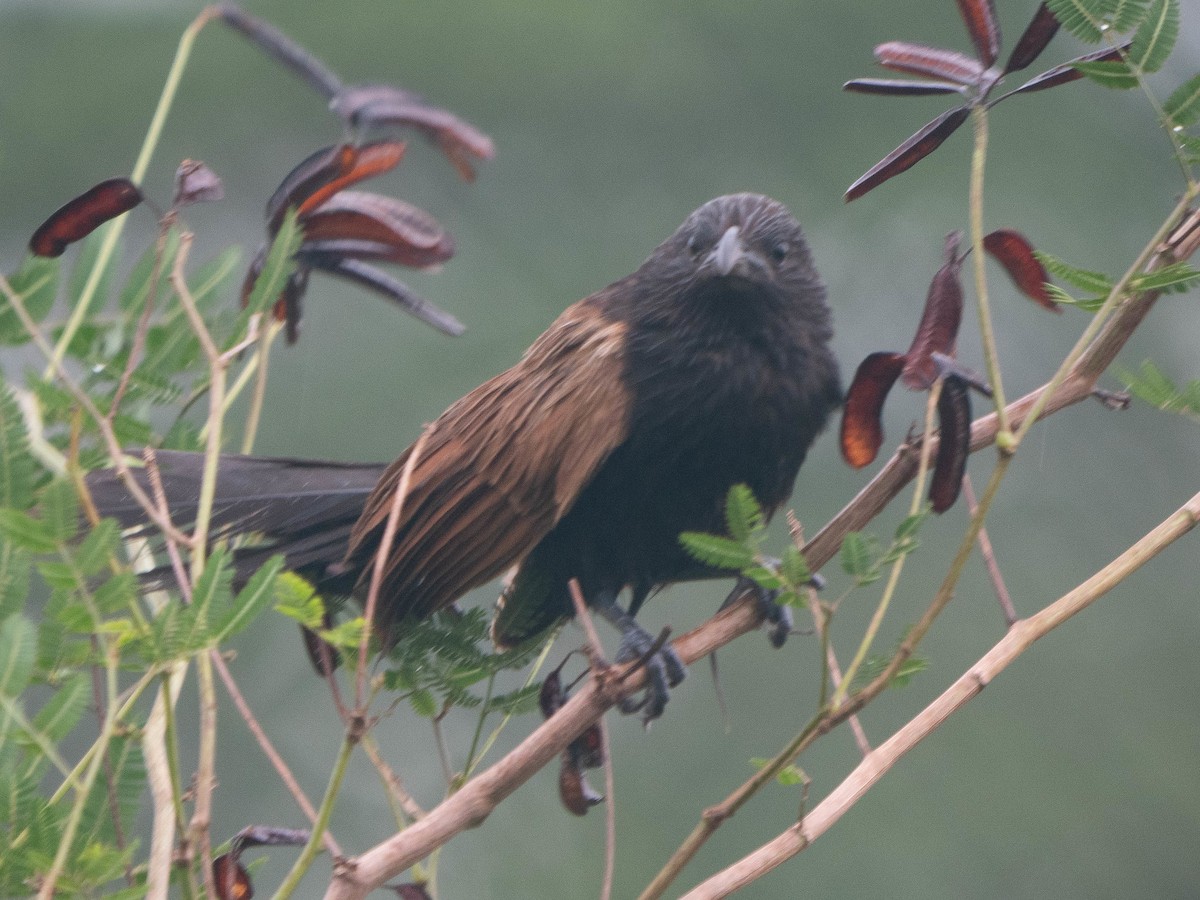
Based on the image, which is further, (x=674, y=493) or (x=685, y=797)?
(x=685, y=797)

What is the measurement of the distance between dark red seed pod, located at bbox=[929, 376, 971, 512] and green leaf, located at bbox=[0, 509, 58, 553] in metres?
0.53

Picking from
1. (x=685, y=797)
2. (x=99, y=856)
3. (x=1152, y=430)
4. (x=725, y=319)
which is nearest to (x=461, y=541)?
(x=725, y=319)

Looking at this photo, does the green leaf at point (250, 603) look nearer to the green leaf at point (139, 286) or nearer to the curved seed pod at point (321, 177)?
the curved seed pod at point (321, 177)

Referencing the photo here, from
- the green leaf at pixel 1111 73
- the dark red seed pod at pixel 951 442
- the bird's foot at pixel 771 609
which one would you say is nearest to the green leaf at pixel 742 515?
the dark red seed pod at pixel 951 442

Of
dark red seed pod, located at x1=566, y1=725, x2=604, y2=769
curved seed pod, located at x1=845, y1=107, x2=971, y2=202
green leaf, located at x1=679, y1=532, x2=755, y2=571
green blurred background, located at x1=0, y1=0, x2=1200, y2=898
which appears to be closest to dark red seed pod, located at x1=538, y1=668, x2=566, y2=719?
dark red seed pod, located at x1=566, y1=725, x2=604, y2=769

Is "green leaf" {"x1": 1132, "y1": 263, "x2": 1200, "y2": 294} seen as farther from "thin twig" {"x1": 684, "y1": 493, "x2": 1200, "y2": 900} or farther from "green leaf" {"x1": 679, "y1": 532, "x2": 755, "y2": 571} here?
"green leaf" {"x1": 679, "y1": 532, "x2": 755, "y2": 571}

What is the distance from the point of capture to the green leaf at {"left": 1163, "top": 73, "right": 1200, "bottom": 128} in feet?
2.71

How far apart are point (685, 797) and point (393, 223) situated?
187 centimetres

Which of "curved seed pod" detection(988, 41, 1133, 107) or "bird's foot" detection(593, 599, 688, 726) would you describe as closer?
"curved seed pod" detection(988, 41, 1133, 107)

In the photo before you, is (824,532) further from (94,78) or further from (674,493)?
(94,78)

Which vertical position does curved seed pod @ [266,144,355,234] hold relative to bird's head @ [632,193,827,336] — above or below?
above

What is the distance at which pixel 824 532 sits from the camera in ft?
3.21

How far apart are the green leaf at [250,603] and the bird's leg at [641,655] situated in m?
0.47

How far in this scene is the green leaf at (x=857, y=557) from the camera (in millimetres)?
832
